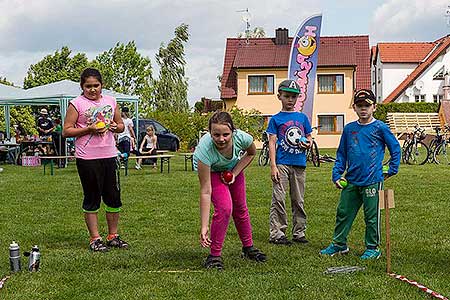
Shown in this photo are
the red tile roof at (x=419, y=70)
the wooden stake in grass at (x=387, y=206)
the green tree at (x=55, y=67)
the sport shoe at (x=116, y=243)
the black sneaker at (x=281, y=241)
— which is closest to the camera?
the wooden stake in grass at (x=387, y=206)

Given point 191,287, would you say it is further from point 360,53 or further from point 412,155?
point 360,53

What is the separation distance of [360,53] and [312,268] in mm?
37337

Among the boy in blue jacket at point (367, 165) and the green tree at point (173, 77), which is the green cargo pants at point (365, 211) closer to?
the boy in blue jacket at point (367, 165)

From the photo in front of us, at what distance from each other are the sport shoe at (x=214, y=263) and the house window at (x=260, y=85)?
35.6 meters

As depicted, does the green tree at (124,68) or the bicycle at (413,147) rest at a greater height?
the green tree at (124,68)

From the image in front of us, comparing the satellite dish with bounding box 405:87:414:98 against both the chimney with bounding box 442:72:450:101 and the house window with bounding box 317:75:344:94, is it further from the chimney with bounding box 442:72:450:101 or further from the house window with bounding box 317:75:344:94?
the house window with bounding box 317:75:344:94

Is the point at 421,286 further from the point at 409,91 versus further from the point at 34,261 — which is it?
the point at 409,91

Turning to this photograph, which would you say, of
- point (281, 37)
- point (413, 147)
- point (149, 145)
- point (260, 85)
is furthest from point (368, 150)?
point (281, 37)

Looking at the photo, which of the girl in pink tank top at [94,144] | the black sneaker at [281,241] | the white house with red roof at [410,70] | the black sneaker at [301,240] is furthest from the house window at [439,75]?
the girl in pink tank top at [94,144]

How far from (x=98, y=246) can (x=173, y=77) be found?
48.6 metres

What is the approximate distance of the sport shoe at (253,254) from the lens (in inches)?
239

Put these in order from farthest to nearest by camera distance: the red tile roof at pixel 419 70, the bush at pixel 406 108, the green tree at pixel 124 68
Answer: the green tree at pixel 124 68
the red tile roof at pixel 419 70
the bush at pixel 406 108

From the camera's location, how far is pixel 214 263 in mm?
5785

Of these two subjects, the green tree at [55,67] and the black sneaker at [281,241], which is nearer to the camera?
the black sneaker at [281,241]
